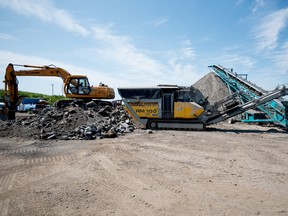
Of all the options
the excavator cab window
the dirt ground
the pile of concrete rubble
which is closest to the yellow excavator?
the excavator cab window

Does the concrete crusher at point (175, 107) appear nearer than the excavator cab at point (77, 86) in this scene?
Yes

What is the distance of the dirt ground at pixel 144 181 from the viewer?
11.3 feet

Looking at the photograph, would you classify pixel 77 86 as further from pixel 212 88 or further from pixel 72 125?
pixel 212 88

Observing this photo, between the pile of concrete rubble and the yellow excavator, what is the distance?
1493mm

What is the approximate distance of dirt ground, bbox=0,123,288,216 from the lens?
345 cm

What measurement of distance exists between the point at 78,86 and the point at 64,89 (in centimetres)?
102

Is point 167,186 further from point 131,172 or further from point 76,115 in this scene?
point 76,115

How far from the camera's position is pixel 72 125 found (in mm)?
11977

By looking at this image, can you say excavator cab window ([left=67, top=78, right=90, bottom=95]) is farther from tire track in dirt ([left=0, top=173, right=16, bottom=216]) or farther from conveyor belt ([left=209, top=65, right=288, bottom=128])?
tire track in dirt ([left=0, top=173, right=16, bottom=216])

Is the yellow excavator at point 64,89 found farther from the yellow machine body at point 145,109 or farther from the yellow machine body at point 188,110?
Result: the yellow machine body at point 188,110

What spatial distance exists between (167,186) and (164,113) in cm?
893

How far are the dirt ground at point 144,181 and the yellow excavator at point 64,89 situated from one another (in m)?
8.89

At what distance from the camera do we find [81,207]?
3463 millimetres

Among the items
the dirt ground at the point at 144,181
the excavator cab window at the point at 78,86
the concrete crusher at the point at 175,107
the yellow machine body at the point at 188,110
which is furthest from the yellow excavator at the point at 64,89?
the dirt ground at the point at 144,181
